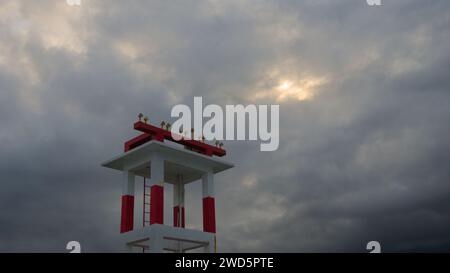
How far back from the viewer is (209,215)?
4422 cm

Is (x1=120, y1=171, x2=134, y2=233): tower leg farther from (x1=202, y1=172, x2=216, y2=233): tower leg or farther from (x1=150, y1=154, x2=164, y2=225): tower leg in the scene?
(x1=202, y1=172, x2=216, y2=233): tower leg

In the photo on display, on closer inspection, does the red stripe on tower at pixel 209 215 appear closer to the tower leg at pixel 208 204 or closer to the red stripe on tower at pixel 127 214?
the tower leg at pixel 208 204

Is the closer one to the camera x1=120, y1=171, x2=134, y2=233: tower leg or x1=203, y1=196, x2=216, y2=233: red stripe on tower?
x1=120, y1=171, x2=134, y2=233: tower leg

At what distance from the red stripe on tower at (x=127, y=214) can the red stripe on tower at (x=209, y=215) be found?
6467 mm

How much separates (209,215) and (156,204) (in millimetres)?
5859

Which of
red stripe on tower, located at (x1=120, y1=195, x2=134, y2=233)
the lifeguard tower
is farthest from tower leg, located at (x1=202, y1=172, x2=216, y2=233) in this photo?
red stripe on tower, located at (x1=120, y1=195, x2=134, y2=233)

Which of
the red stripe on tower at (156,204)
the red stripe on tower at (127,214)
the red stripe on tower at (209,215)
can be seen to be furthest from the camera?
the red stripe on tower at (209,215)

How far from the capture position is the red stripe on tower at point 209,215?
144ft

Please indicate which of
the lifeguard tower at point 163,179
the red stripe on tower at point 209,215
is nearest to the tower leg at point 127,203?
the lifeguard tower at point 163,179

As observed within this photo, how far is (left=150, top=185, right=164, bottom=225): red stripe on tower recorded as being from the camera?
40.1 m
